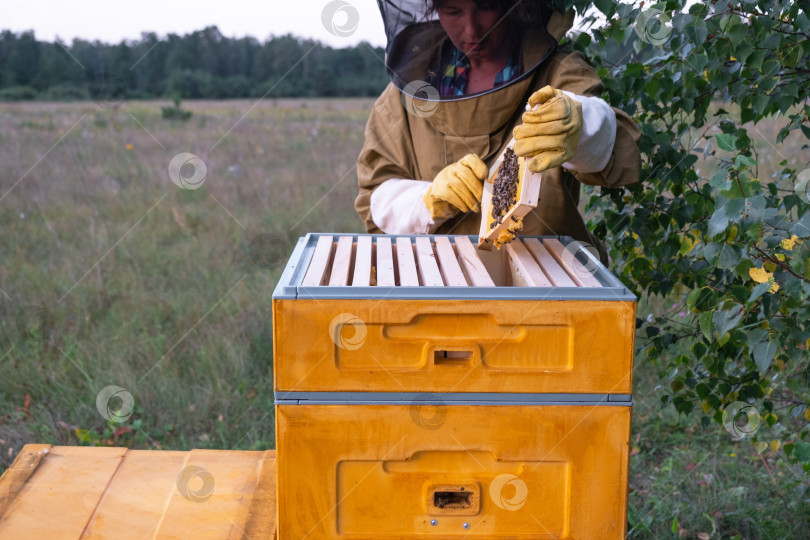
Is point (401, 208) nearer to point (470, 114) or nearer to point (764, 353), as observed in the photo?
point (470, 114)

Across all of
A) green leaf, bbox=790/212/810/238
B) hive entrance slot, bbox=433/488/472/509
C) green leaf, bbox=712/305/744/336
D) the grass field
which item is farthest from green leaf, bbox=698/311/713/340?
the grass field

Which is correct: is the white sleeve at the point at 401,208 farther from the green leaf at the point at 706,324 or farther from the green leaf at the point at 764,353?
the green leaf at the point at 764,353

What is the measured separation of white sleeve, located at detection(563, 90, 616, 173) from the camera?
6.28 feet

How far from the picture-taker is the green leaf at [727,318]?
1.53 metres

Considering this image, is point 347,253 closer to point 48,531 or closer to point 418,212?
point 418,212

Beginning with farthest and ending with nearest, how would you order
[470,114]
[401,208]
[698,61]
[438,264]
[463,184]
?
[401,208], [470,114], [463,184], [698,61], [438,264]

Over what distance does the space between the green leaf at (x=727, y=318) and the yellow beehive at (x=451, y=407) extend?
0.27m

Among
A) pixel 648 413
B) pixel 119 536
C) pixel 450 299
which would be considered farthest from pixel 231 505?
pixel 648 413

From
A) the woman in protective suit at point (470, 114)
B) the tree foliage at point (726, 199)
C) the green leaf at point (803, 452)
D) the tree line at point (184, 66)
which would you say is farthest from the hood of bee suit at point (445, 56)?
the tree line at point (184, 66)

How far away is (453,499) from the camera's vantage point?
5.11 feet

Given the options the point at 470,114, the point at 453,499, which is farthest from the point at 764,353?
the point at 470,114

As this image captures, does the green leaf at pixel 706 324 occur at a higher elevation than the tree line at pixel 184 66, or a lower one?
lower

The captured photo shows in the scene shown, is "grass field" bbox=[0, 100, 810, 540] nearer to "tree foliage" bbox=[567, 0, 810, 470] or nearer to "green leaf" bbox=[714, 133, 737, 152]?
"tree foliage" bbox=[567, 0, 810, 470]

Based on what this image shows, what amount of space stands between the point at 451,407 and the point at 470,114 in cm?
113
